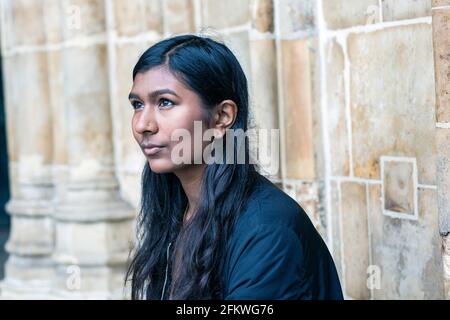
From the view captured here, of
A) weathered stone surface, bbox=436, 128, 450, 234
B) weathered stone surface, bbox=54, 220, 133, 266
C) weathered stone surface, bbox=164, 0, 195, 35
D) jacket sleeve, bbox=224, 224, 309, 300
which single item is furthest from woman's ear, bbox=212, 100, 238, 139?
weathered stone surface, bbox=54, 220, 133, 266

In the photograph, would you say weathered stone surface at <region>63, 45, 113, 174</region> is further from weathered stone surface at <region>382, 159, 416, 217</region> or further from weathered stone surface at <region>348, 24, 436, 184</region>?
weathered stone surface at <region>382, 159, 416, 217</region>

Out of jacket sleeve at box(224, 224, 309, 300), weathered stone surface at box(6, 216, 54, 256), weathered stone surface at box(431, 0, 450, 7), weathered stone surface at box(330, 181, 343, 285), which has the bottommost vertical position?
weathered stone surface at box(6, 216, 54, 256)

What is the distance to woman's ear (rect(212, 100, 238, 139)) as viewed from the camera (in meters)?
1.95

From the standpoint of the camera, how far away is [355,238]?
3.45m

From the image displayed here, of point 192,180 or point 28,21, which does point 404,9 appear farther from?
point 28,21

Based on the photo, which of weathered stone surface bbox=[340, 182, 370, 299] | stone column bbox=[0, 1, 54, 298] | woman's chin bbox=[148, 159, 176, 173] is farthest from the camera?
stone column bbox=[0, 1, 54, 298]

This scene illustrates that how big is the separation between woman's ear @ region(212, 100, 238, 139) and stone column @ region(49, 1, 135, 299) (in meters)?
2.71

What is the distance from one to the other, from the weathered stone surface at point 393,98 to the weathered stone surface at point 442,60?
0.66 meters

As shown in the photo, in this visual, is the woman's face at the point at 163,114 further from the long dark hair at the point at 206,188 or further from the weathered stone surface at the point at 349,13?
the weathered stone surface at the point at 349,13

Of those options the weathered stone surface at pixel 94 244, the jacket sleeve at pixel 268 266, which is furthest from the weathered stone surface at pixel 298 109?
the jacket sleeve at pixel 268 266

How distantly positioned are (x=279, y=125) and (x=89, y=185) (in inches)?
50.8

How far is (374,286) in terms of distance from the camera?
334 cm

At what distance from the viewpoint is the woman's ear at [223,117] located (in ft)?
6.38

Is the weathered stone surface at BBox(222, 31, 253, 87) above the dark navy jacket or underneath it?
above
